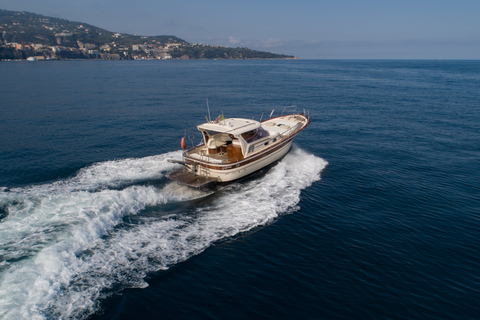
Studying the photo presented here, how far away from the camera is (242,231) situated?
16297mm

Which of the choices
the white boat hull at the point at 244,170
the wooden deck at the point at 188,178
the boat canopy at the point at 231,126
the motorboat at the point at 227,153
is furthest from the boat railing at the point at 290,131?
the wooden deck at the point at 188,178

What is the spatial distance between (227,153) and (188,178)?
3894 mm

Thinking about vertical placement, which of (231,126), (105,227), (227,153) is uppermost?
(231,126)

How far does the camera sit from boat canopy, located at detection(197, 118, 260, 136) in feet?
71.9

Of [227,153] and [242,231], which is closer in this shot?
[242,231]

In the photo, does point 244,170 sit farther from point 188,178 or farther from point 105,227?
point 105,227

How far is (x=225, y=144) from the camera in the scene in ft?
77.4

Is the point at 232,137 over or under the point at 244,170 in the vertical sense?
over

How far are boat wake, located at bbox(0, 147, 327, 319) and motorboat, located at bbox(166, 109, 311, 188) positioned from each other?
3.77ft

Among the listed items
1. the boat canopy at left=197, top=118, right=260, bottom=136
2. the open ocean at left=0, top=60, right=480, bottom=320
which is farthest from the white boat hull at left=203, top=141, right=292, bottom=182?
the boat canopy at left=197, top=118, right=260, bottom=136

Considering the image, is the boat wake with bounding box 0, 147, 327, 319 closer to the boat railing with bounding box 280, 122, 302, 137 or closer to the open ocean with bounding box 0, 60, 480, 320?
the open ocean with bounding box 0, 60, 480, 320

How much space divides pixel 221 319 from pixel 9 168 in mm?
22996

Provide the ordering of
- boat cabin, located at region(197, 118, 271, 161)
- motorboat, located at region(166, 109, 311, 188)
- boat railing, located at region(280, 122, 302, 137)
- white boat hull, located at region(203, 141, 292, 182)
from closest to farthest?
motorboat, located at region(166, 109, 311, 188)
white boat hull, located at region(203, 141, 292, 182)
boat cabin, located at region(197, 118, 271, 161)
boat railing, located at region(280, 122, 302, 137)

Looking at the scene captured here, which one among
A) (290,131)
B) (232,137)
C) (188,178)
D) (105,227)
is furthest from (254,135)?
(105,227)
